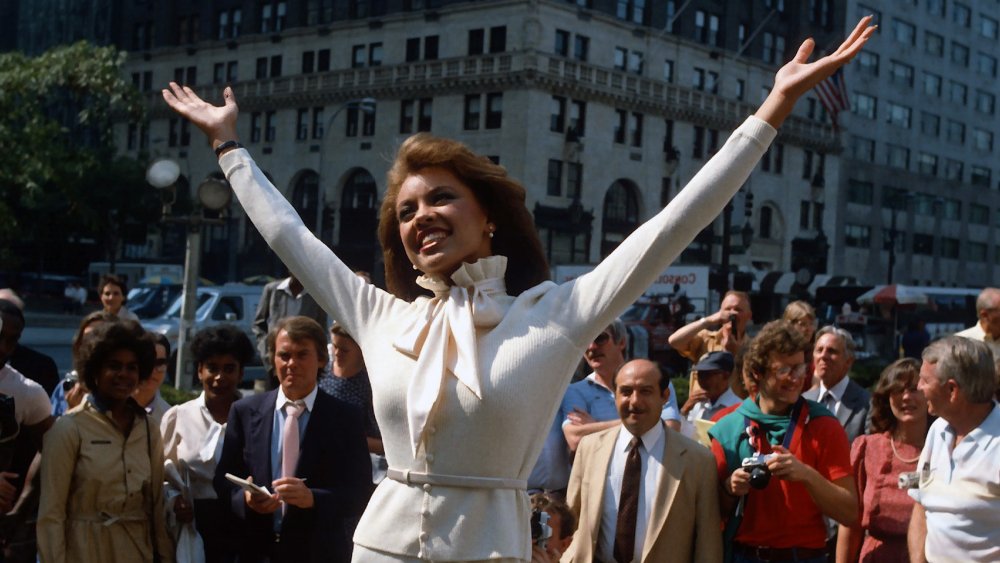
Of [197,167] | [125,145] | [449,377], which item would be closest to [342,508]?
[449,377]

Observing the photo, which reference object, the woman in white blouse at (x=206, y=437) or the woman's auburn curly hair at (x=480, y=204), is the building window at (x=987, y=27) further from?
the woman's auburn curly hair at (x=480, y=204)

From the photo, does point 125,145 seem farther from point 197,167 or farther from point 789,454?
point 789,454

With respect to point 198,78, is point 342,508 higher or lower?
lower

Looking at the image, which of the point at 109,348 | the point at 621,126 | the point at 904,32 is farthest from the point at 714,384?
the point at 904,32

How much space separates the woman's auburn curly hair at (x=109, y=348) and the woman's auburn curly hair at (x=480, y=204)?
3061mm

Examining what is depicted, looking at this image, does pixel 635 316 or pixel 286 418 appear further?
pixel 635 316

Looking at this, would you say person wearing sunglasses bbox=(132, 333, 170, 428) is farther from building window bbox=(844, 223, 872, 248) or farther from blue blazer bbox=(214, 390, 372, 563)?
building window bbox=(844, 223, 872, 248)

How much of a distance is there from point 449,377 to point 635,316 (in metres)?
28.5

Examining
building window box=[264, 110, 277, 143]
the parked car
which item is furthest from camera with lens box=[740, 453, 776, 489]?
building window box=[264, 110, 277, 143]

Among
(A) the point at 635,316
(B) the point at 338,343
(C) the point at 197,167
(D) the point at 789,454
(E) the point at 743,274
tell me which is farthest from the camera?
(C) the point at 197,167

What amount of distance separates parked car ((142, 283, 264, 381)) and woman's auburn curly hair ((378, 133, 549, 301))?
62.4ft

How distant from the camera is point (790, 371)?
595cm

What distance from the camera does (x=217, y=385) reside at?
21.8 feet

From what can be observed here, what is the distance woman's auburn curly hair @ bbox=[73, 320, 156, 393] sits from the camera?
588cm
